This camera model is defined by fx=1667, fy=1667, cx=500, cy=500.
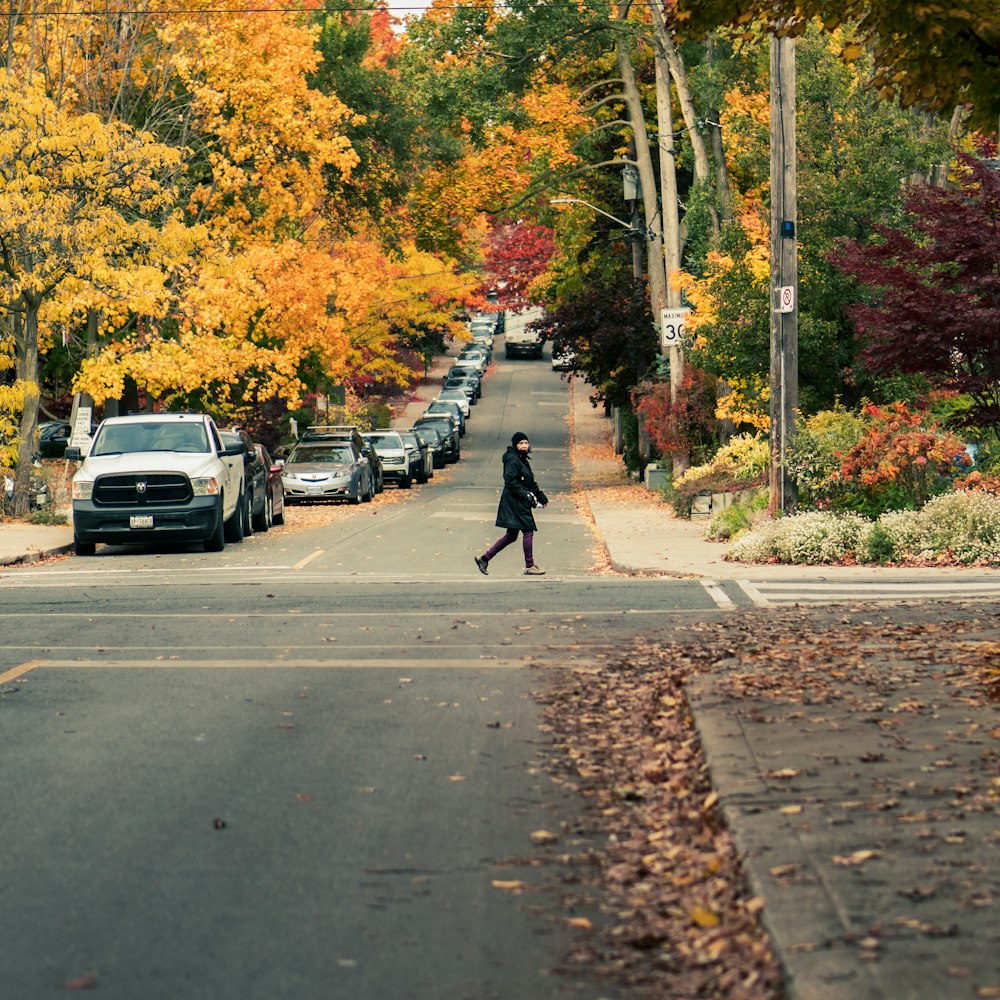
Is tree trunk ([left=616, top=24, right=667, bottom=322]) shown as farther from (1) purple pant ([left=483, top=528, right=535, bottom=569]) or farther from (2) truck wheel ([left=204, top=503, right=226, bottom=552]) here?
(1) purple pant ([left=483, top=528, right=535, bottom=569])

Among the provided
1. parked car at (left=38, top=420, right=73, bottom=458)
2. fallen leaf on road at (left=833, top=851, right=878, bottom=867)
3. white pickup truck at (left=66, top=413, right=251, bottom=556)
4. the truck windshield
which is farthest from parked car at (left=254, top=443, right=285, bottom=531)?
fallen leaf on road at (left=833, top=851, right=878, bottom=867)

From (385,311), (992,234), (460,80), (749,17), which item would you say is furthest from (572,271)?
(749,17)

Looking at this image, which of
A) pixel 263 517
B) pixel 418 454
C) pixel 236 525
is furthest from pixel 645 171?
pixel 236 525

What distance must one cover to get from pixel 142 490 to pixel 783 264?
9.64 metres

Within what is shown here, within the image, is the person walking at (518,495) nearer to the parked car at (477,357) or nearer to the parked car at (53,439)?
the parked car at (53,439)

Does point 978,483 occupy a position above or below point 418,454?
above

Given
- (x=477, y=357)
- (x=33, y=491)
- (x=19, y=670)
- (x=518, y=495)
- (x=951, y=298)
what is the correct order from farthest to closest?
(x=477, y=357) → (x=33, y=491) → (x=518, y=495) → (x=951, y=298) → (x=19, y=670)

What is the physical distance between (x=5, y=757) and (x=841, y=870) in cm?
468

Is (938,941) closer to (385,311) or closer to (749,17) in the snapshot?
(749,17)

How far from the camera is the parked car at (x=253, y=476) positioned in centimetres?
2788

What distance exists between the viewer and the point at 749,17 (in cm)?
1072

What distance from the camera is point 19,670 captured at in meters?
11.7

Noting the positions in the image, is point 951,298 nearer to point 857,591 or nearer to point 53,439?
point 857,591

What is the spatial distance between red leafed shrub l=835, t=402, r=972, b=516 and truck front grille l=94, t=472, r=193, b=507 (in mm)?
9433
